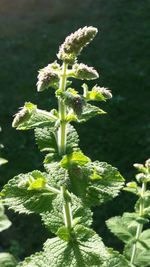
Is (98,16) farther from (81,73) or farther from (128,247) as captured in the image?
(81,73)

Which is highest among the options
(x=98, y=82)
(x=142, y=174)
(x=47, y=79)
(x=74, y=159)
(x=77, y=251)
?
(x=98, y=82)

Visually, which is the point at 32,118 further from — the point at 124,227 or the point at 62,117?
the point at 124,227

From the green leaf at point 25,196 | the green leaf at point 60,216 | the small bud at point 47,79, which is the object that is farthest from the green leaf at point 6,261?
the small bud at point 47,79

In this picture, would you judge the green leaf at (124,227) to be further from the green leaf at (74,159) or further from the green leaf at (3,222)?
the green leaf at (74,159)

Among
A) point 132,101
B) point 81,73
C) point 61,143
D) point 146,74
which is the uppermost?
point 146,74

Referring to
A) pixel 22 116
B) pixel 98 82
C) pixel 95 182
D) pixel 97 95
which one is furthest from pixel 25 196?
pixel 98 82

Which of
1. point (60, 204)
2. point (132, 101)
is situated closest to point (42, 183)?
point (60, 204)

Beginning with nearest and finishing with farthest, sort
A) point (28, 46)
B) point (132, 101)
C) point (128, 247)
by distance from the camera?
point (128, 247) < point (132, 101) < point (28, 46)
